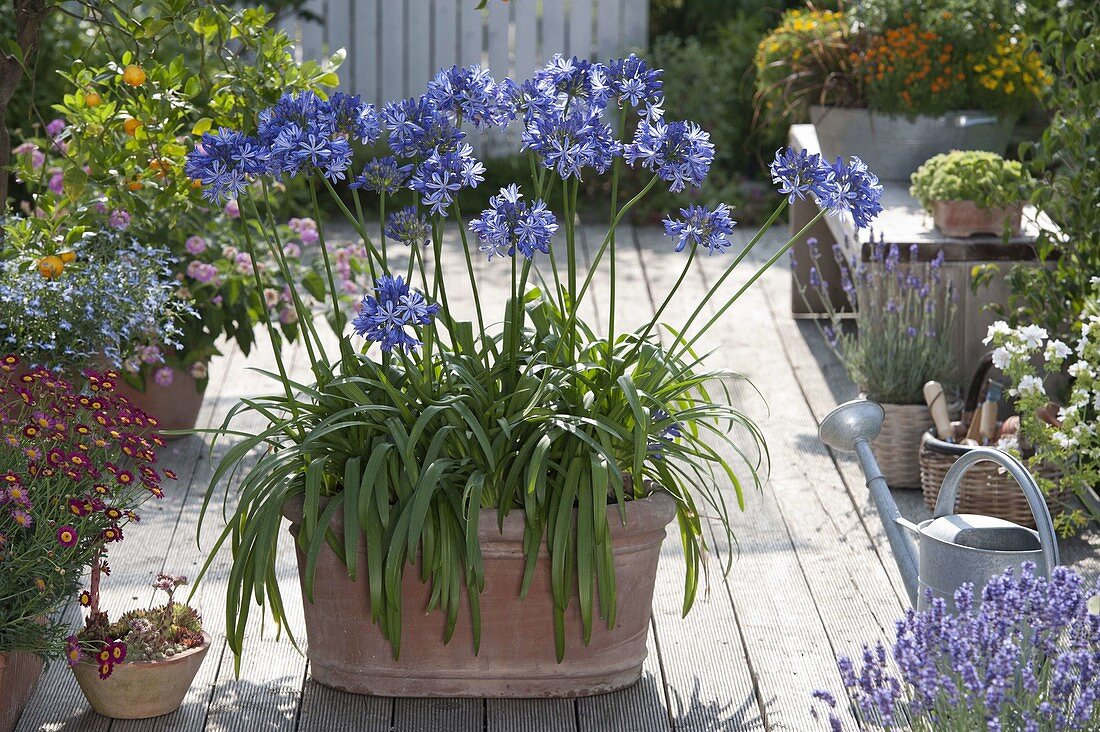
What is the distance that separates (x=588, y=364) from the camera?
96.0 inches

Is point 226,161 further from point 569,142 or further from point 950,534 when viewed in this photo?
point 950,534

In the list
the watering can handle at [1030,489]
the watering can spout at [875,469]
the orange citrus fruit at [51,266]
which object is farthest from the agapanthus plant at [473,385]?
the orange citrus fruit at [51,266]

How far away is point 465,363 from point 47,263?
1084 millimetres

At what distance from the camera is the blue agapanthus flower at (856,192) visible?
2.22m

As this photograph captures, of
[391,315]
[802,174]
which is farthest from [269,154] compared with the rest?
[802,174]

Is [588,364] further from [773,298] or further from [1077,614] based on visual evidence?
[773,298]

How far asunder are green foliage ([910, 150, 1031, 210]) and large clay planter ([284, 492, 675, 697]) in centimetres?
184

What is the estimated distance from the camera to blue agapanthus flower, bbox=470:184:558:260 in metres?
2.15

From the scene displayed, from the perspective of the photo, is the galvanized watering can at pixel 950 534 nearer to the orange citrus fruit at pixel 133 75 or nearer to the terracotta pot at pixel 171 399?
the orange citrus fruit at pixel 133 75

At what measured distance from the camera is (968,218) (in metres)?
4.01

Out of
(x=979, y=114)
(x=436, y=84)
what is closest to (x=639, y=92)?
(x=436, y=84)

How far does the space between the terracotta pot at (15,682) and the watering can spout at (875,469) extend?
4.93ft

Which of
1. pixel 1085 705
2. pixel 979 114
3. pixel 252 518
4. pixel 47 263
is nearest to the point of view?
pixel 1085 705

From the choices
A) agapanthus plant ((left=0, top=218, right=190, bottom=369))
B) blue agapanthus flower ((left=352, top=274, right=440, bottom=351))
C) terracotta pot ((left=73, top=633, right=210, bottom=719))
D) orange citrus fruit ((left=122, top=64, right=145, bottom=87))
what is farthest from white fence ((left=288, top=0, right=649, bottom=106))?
blue agapanthus flower ((left=352, top=274, right=440, bottom=351))
